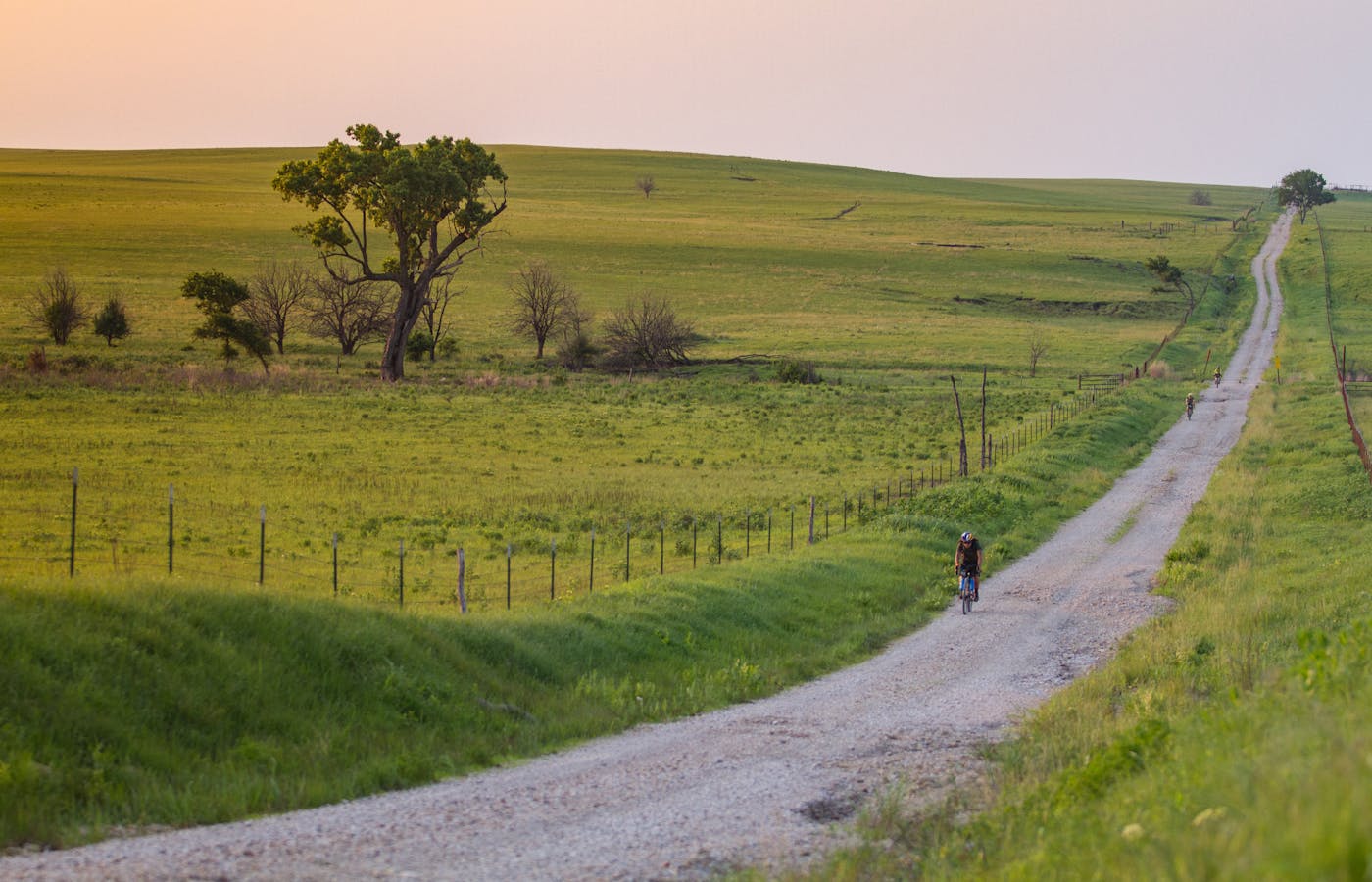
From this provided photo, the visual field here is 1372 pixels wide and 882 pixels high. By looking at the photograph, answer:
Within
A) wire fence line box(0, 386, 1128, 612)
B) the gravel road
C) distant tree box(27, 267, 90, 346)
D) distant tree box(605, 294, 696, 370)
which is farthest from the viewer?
distant tree box(605, 294, 696, 370)

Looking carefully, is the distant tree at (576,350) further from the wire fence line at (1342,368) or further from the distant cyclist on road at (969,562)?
the distant cyclist on road at (969,562)

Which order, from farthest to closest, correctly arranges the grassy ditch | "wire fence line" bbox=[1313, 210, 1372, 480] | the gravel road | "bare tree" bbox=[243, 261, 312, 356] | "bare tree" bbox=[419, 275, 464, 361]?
"bare tree" bbox=[243, 261, 312, 356] → "bare tree" bbox=[419, 275, 464, 361] → "wire fence line" bbox=[1313, 210, 1372, 480] → the grassy ditch → the gravel road

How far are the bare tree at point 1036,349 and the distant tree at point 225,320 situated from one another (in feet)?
155

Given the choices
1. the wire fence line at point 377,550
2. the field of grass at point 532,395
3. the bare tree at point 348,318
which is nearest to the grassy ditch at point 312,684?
the wire fence line at point 377,550

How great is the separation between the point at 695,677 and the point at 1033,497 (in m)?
21.3

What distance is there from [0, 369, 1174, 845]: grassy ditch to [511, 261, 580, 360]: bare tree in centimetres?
6515

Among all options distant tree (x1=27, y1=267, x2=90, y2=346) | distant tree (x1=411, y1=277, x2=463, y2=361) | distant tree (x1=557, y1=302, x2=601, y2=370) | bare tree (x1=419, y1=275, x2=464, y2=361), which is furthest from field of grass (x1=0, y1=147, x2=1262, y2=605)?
distant tree (x1=557, y1=302, x2=601, y2=370)

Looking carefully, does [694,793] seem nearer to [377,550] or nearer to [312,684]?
[312,684]

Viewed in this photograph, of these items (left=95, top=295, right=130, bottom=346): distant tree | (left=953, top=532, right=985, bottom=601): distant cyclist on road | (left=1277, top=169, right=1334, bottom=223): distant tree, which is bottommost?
(left=953, top=532, right=985, bottom=601): distant cyclist on road

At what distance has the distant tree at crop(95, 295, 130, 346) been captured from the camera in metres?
75.9

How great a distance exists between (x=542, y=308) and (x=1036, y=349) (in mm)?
34262

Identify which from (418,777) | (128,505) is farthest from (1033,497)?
(418,777)

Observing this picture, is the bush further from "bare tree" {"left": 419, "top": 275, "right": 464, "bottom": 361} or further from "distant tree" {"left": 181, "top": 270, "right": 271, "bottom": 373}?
"distant tree" {"left": 181, "top": 270, "right": 271, "bottom": 373}

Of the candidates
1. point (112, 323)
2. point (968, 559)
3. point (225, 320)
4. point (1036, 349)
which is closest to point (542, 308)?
point (225, 320)
